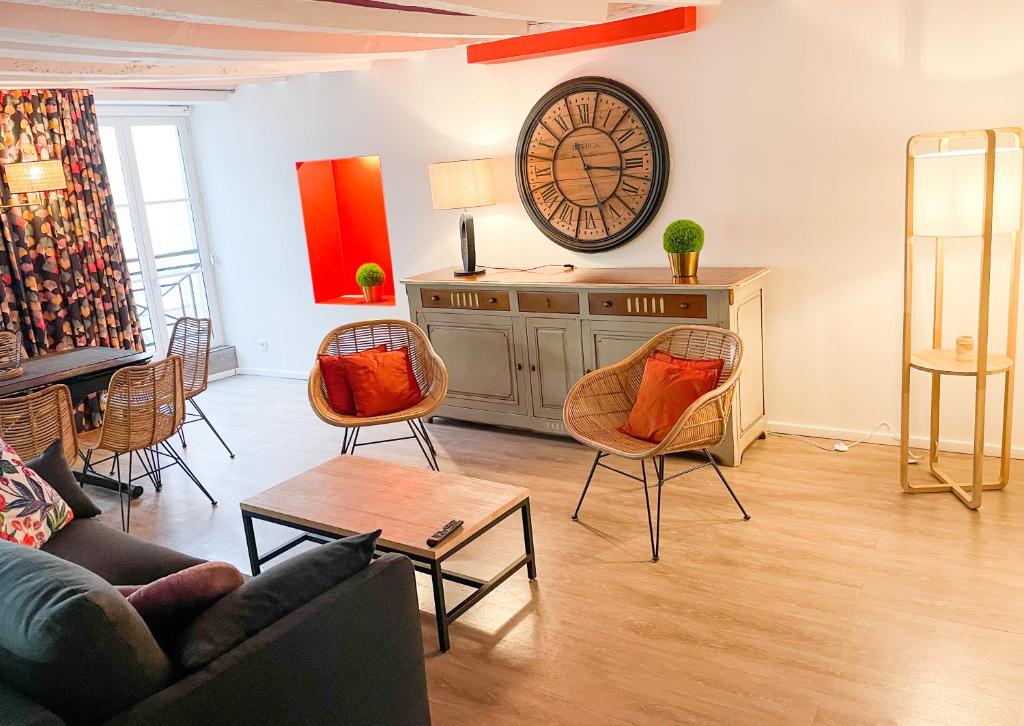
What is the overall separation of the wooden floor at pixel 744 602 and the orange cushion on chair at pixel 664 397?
0.40m

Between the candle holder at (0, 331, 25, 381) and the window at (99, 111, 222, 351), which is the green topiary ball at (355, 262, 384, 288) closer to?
the window at (99, 111, 222, 351)

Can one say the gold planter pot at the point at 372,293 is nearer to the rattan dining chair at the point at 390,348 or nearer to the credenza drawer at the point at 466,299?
the credenza drawer at the point at 466,299

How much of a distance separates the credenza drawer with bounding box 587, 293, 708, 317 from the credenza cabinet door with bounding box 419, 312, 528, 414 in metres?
0.55

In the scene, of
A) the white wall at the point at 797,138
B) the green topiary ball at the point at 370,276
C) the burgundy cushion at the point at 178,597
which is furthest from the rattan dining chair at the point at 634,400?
the green topiary ball at the point at 370,276

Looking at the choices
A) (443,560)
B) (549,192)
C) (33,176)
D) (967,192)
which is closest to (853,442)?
(967,192)

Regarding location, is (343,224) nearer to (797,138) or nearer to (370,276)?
(370,276)

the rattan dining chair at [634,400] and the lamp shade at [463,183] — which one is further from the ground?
the lamp shade at [463,183]

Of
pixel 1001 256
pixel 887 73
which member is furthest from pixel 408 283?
pixel 1001 256

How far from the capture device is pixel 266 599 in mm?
1892

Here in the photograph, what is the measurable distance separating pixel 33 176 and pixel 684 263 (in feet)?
12.1

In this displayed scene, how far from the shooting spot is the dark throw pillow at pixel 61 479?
3078 mm

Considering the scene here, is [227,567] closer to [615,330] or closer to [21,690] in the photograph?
[21,690]

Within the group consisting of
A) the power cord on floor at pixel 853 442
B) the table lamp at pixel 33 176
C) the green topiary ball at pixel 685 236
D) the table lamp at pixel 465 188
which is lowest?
the power cord on floor at pixel 853 442

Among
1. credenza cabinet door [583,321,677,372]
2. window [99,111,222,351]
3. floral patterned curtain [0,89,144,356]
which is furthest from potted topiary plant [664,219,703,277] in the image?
window [99,111,222,351]
